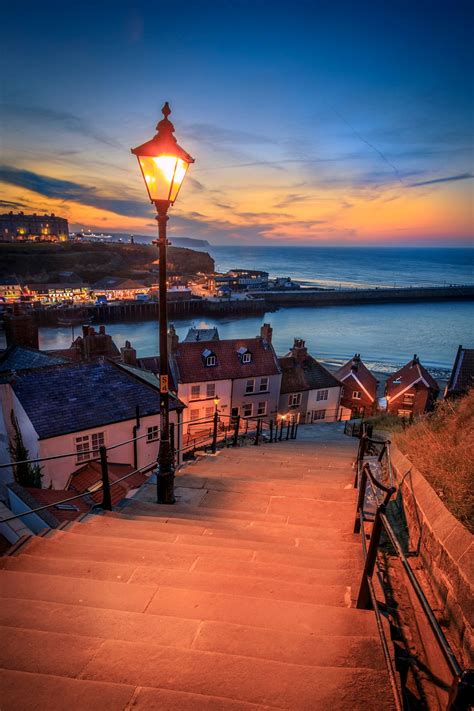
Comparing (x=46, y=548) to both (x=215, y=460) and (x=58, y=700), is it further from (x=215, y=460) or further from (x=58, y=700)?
(x=215, y=460)

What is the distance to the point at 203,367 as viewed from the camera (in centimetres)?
2881

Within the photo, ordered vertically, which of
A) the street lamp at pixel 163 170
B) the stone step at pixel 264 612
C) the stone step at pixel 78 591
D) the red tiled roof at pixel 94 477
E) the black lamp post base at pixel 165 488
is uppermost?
the street lamp at pixel 163 170

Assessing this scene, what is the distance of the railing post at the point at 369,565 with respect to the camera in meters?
2.81

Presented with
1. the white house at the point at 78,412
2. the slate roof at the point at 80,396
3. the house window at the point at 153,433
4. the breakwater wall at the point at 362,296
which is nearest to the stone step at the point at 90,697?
the white house at the point at 78,412

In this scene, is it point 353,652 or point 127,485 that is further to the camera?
point 127,485

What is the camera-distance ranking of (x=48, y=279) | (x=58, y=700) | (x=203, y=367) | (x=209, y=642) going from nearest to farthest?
(x=58, y=700), (x=209, y=642), (x=203, y=367), (x=48, y=279)

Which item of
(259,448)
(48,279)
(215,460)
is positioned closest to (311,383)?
(259,448)

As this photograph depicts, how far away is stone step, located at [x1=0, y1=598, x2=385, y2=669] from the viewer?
8.03 feet

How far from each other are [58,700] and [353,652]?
1.77 m

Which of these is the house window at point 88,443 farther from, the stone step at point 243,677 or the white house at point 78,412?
the stone step at point 243,677

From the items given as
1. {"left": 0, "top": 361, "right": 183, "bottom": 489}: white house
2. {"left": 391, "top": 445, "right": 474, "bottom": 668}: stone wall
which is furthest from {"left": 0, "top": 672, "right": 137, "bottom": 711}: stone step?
{"left": 0, "top": 361, "right": 183, "bottom": 489}: white house

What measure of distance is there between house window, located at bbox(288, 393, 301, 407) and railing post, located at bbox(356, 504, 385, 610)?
29148mm

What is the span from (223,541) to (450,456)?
3.11 metres

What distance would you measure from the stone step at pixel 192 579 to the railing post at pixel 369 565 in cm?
19
